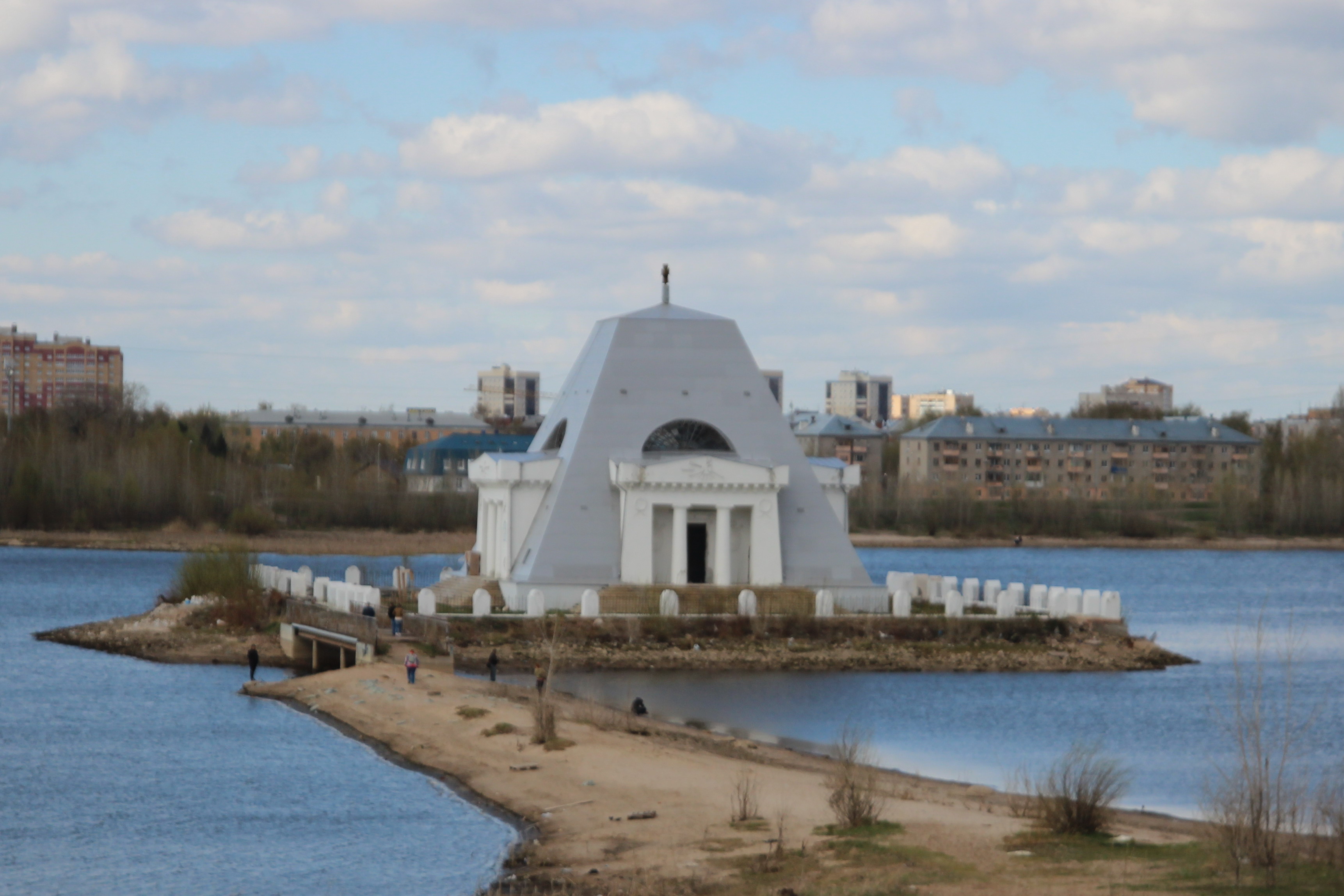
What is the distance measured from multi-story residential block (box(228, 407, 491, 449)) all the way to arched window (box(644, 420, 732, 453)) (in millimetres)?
133813

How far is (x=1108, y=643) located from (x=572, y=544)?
15.1 m

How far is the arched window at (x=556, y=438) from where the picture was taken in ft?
181

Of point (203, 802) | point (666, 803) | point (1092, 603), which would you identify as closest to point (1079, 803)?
point (666, 803)

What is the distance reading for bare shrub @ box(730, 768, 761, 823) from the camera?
24625 mm

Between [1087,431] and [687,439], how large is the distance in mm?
108425

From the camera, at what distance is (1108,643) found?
1891 inches

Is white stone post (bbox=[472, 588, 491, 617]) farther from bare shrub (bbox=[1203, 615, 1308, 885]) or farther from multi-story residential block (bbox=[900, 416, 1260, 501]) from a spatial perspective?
multi-story residential block (bbox=[900, 416, 1260, 501])

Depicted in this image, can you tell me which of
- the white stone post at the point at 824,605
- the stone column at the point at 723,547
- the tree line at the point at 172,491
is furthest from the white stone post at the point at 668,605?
the tree line at the point at 172,491

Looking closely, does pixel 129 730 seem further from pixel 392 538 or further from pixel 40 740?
pixel 392 538

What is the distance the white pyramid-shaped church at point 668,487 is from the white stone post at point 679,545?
4cm

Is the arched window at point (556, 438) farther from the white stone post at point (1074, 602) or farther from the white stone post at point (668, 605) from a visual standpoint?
the white stone post at point (1074, 602)

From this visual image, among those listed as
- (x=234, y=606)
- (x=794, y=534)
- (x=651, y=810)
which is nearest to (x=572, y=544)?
(x=794, y=534)

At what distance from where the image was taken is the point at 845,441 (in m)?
170

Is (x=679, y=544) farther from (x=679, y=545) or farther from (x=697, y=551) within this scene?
(x=697, y=551)
